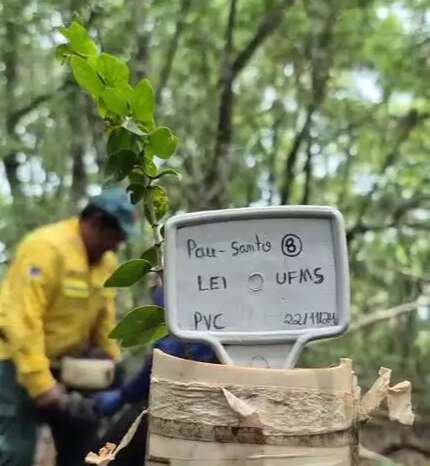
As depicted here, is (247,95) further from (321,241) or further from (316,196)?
(321,241)

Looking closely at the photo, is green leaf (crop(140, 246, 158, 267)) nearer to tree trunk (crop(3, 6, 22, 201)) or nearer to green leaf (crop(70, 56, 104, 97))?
green leaf (crop(70, 56, 104, 97))

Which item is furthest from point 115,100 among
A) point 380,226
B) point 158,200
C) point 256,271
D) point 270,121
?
point 270,121

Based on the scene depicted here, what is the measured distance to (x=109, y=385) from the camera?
3.71 m

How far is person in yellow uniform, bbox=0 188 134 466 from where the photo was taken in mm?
3439

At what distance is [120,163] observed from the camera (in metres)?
1.28

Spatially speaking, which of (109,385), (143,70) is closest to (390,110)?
(143,70)

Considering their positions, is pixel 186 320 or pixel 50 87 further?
pixel 50 87

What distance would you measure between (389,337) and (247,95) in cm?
176

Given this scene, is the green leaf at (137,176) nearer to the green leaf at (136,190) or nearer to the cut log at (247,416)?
the green leaf at (136,190)

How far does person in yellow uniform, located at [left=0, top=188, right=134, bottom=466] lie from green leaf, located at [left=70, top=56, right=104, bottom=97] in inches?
88.0

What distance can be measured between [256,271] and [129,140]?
0.73 ft

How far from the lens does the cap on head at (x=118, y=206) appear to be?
3.51 meters

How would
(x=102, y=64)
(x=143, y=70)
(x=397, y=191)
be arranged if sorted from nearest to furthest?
1. (x=102, y=64)
2. (x=143, y=70)
3. (x=397, y=191)

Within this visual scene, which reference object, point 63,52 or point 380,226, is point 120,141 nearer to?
point 63,52
